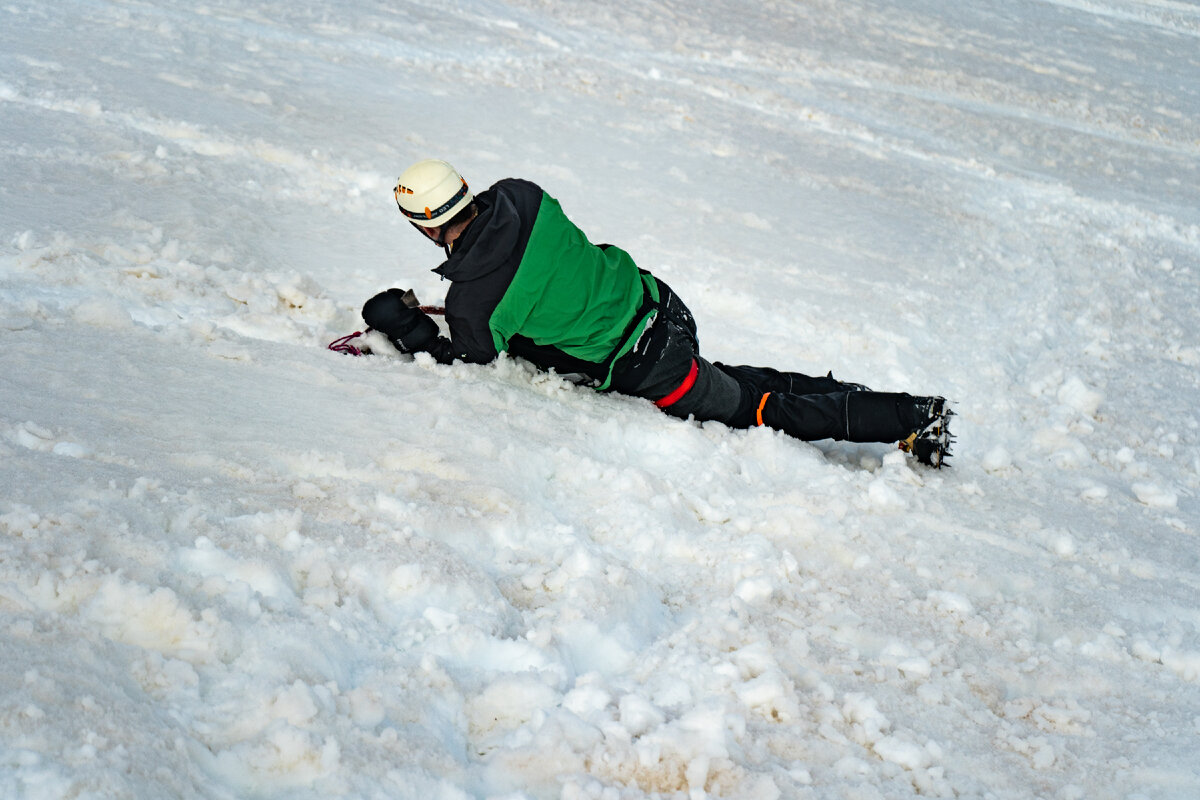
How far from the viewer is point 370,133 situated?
6.41 m

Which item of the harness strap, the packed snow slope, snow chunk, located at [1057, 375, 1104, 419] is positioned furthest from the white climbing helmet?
snow chunk, located at [1057, 375, 1104, 419]

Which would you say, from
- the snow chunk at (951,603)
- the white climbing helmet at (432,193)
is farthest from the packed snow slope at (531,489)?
the white climbing helmet at (432,193)

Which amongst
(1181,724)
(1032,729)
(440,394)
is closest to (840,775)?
(1032,729)

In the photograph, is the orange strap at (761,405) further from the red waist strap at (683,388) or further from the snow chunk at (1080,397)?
the snow chunk at (1080,397)

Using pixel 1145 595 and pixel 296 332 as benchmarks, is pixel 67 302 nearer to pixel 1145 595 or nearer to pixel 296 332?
pixel 296 332

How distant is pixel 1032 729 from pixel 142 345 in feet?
10.1

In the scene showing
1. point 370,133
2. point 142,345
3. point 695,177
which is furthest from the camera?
point 695,177

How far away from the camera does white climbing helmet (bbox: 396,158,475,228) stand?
328cm

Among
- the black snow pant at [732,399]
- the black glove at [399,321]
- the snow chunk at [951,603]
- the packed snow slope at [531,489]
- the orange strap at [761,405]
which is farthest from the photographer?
the orange strap at [761,405]

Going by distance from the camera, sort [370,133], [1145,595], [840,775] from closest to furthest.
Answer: [840,775]
[1145,595]
[370,133]

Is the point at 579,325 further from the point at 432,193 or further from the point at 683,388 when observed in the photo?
the point at 432,193

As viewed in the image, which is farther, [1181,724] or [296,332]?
[296,332]

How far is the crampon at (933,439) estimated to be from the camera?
3857mm

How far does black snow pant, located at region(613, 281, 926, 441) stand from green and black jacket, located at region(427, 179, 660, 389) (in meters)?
0.06
